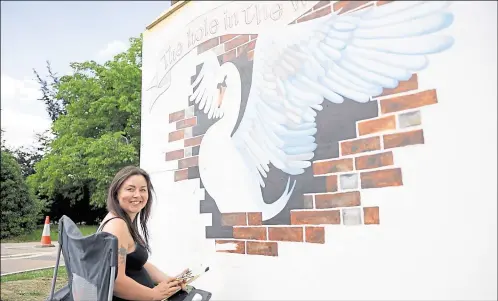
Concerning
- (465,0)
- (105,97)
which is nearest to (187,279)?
(465,0)

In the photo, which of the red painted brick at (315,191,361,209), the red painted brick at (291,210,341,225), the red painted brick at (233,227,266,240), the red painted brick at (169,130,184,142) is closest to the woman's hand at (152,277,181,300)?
the red painted brick at (233,227,266,240)

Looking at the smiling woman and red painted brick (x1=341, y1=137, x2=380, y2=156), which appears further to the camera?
the smiling woman

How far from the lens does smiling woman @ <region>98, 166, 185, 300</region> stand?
175cm

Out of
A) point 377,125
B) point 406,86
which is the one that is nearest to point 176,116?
point 377,125

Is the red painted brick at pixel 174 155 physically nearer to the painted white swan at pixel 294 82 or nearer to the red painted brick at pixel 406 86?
the painted white swan at pixel 294 82

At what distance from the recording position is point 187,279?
78.6 inches

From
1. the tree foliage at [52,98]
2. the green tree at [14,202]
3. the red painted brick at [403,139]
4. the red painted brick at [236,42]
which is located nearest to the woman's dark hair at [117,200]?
the red painted brick at [236,42]

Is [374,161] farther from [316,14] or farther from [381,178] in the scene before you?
[316,14]

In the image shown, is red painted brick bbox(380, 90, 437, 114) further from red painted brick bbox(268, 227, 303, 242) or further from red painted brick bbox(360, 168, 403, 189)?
red painted brick bbox(268, 227, 303, 242)

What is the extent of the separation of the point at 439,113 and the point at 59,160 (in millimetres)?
11556

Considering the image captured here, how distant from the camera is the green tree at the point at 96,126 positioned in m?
9.95

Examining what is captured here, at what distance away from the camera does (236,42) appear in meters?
2.24

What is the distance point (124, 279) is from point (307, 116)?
111 cm

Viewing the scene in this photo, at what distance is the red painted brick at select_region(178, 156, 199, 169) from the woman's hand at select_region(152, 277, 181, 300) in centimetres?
74
